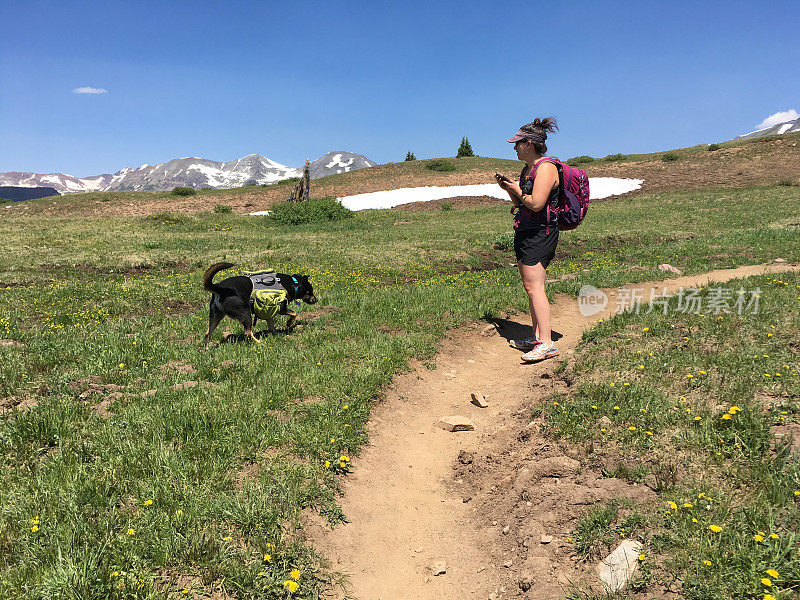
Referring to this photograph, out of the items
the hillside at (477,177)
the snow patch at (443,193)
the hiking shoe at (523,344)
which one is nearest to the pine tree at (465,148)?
the hillside at (477,177)

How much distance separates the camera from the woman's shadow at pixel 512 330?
8.09 metres

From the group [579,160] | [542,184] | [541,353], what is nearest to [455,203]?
[579,160]

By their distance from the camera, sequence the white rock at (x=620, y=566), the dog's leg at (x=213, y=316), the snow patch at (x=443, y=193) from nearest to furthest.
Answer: the white rock at (x=620, y=566) → the dog's leg at (x=213, y=316) → the snow patch at (x=443, y=193)

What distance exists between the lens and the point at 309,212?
1020 inches

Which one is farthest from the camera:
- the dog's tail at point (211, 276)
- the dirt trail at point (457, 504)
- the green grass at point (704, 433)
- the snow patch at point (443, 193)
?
the snow patch at point (443, 193)

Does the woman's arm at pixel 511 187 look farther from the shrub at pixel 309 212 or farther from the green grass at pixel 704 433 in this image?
the shrub at pixel 309 212

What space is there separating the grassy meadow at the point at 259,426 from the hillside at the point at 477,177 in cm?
2674

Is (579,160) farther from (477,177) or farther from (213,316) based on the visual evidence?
(213,316)

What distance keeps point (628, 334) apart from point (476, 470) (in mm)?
3432

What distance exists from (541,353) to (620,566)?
403cm

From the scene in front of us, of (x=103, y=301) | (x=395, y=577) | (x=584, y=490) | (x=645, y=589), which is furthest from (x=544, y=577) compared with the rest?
(x=103, y=301)

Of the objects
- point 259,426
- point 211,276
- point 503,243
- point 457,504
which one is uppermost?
point 503,243

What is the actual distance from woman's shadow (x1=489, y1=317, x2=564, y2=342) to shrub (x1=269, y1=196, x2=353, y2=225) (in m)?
18.8

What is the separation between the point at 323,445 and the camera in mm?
4320
